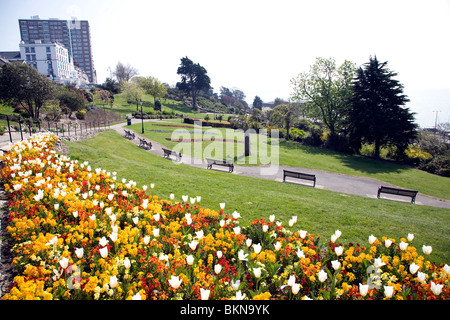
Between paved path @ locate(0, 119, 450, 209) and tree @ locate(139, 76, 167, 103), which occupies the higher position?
tree @ locate(139, 76, 167, 103)

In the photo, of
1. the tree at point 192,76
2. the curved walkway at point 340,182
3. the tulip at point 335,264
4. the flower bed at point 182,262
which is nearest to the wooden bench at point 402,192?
the curved walkway at point 340,182

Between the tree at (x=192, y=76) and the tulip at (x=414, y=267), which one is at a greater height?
the tree at (x=192, y=76)

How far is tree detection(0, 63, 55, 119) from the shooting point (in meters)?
24.1

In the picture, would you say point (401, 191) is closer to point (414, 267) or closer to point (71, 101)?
point (414, 267)

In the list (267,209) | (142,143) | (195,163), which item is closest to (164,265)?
(267,209)

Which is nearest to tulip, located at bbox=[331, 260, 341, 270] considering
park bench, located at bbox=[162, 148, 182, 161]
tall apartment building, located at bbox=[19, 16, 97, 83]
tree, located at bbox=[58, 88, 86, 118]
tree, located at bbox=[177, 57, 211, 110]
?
park bench, located at bbox=[162, 148, 182, 161]

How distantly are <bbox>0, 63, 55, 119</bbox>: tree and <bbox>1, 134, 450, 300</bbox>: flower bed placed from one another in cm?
2578

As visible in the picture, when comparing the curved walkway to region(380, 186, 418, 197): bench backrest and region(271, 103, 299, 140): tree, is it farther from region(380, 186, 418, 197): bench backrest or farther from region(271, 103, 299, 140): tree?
region(271, 103, 299, 140): tree

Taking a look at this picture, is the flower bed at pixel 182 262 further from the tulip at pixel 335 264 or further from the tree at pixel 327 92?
the tree at pixel 327 92

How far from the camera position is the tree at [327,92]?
102ft

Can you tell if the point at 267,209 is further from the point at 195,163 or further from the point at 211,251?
the point at 195,163

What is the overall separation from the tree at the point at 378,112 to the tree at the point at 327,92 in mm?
3015

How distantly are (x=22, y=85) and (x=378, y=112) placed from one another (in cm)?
3722
